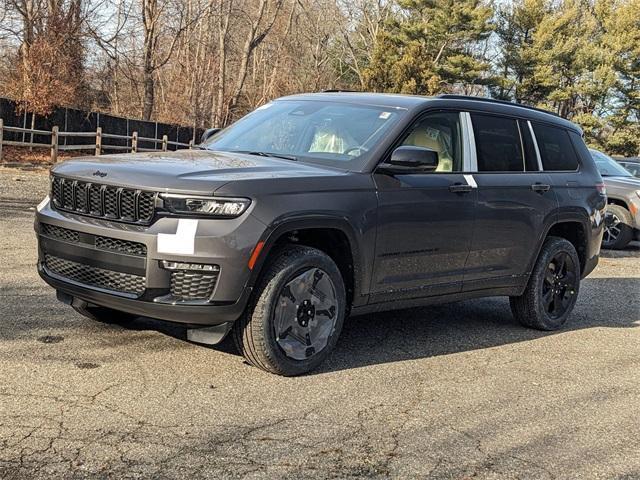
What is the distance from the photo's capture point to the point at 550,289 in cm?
698

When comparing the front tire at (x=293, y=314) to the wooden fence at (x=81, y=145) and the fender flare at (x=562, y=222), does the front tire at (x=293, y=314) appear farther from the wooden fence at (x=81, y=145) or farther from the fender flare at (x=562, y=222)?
the wooden fence at (x=81, y=145)

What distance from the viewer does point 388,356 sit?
559 cm

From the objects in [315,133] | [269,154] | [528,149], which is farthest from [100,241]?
[528,149]

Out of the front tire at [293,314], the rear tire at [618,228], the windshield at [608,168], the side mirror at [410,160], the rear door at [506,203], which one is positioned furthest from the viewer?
the windshield at [608,168]

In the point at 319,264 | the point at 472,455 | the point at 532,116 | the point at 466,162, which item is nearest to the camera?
the point at 472,455

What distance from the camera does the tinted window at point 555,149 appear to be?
693 centimetres

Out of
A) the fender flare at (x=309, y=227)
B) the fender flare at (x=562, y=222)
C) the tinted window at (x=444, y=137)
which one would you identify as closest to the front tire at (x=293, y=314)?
the fender flare at (x=309, y=227)

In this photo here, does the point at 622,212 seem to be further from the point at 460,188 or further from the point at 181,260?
the point at 181,260

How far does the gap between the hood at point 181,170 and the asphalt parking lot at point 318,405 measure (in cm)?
114

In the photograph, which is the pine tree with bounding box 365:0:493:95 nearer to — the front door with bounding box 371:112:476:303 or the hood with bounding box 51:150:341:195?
the front door with bounding box 371:112:476:303

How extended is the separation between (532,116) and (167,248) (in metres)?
3.99

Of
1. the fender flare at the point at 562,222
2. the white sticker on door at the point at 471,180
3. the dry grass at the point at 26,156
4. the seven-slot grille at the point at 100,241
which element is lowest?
the dry grass at the point at 26,156

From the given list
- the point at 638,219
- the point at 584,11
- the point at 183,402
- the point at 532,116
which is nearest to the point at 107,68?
the point at 638,219

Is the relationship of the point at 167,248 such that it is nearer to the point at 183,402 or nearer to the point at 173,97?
the point at 183,402
